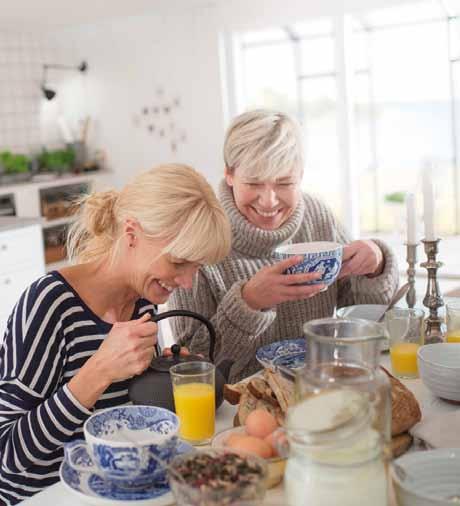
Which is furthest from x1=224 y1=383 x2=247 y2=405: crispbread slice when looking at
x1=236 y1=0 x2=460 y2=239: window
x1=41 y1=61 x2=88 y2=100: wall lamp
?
x1=41 y1=61 x2=88 y2=100: wall lamp

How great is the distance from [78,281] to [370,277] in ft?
2.79

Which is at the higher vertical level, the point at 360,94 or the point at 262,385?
the point at 360,94

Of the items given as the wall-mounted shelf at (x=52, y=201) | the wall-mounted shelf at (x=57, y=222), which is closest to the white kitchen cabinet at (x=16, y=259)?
the wall-mounted shelf at (x=52, y=201)

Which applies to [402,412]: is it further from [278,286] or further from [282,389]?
[278,286]

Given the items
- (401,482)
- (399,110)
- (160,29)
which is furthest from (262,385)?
(160,29)

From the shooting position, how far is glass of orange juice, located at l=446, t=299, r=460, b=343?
1731mm

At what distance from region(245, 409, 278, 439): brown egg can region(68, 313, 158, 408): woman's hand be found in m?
0.28

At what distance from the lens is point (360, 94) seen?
485cm

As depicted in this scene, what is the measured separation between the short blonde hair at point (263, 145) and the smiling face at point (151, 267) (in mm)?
511

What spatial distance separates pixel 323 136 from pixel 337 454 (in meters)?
4.22

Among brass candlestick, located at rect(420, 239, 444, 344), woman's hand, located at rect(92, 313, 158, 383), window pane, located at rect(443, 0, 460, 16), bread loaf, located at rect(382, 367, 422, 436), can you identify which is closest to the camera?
bread loaf, located at rect(382, 367, 422, 436)

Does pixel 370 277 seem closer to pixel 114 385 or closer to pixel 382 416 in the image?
pixel 114 385

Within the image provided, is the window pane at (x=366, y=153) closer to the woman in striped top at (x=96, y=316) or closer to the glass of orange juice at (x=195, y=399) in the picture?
the woman in striped top at (x=96, y=316)

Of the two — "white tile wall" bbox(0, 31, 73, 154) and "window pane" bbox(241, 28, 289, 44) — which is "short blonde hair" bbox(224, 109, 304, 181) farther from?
"white tile wall" bbox(0, 31, 73, 154)
